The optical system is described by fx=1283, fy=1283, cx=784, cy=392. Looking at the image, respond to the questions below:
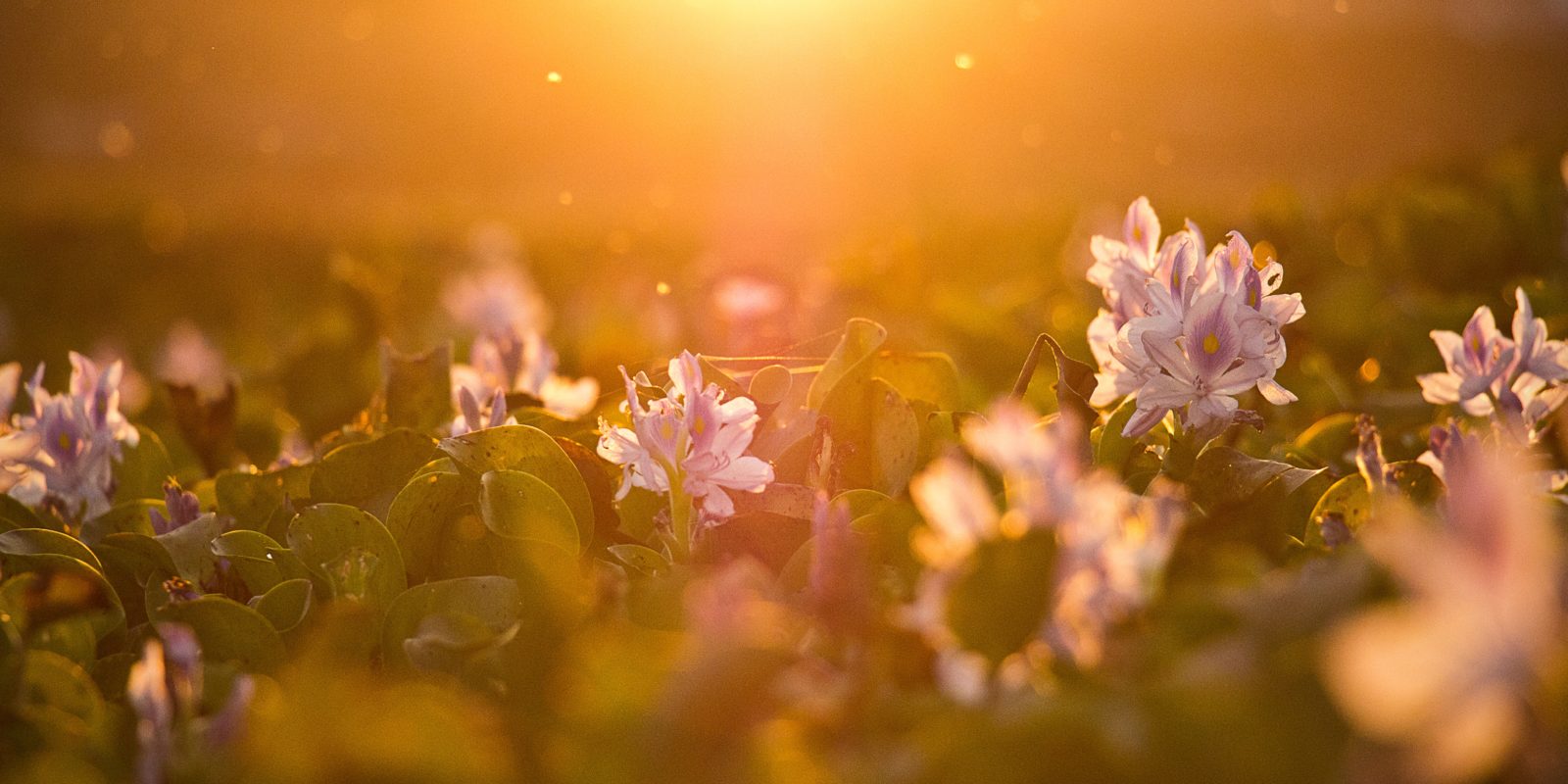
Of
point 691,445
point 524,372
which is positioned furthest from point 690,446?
point 524,372

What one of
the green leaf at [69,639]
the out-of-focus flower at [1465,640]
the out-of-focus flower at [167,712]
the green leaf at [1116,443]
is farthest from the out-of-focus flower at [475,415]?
the out-of-focus flower at [1465,640]

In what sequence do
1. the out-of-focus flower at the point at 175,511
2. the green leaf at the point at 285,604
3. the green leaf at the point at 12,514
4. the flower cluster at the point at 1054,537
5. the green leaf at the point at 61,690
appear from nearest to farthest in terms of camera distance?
the flower cluster at the point at 1054,537 → the green leaf at the point at 61,690 → the green leaf at the point at 285,604 → the out-of-focus flower at the point at 175,511 → the green leaf at the point at 12,514

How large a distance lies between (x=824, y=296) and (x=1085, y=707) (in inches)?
157

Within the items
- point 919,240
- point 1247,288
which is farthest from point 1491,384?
point 919,240

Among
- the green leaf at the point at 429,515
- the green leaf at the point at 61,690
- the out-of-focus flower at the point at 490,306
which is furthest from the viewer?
the out-of-focus flower at the point at 490,306

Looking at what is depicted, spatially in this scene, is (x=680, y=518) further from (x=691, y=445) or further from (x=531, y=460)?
(x=531, y=460)

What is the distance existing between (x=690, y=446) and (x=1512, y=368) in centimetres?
111

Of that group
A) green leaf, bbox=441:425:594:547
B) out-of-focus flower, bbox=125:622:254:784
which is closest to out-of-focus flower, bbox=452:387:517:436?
green leaf, bbox=441:425:594:547

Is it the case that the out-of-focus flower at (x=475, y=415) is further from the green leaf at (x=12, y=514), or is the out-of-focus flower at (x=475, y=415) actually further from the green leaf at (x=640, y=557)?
the green leaf at (x=12, y=514)

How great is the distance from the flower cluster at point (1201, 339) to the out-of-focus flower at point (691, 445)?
0.47 m

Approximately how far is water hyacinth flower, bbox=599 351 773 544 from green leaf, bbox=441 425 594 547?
0.17 metres

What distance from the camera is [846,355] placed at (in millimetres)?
1794

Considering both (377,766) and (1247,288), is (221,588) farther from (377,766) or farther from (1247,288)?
(1247,288)

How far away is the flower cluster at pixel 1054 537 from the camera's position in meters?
0.99
